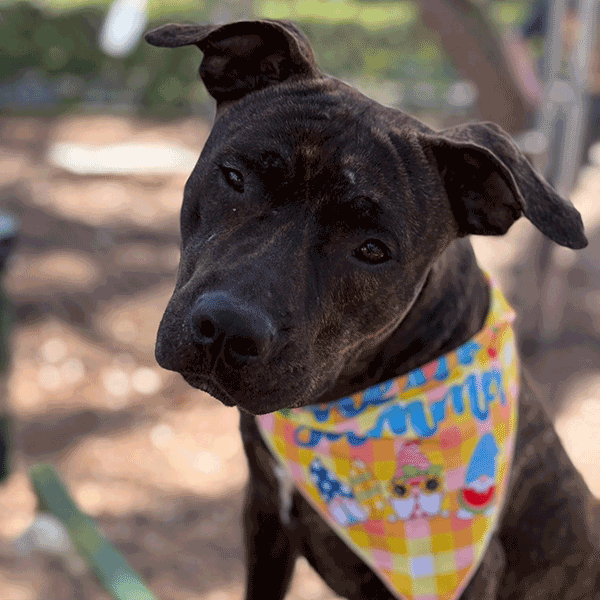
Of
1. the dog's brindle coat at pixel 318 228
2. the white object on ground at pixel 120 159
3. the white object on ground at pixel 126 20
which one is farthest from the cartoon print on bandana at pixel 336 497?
the white object on ground at pixel 120 159

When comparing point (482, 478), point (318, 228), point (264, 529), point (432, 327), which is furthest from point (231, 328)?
point (264, 529)

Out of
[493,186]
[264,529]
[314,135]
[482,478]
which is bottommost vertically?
[264,529]

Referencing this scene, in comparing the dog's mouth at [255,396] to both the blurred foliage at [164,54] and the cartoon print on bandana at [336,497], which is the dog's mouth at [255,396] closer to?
the cartoon print on bandana at [336,497]

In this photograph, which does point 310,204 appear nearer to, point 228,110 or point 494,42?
point 228,110

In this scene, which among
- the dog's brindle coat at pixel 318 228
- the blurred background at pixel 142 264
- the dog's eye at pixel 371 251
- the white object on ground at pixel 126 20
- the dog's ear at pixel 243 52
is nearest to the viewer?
the dog's brindle coat at pixel 318 228

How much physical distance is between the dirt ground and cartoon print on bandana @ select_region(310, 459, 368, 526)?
5.35 feet

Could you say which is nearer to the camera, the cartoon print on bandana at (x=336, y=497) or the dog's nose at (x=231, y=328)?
the dog's nose at (x=231, y=328)

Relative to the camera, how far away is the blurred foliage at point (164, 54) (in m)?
10.0

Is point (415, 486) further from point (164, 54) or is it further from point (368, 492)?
point (164, 54)

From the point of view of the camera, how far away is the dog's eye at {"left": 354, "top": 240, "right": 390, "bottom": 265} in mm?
2113

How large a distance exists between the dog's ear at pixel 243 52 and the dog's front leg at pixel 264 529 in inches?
38.5

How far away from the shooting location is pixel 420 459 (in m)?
2.52

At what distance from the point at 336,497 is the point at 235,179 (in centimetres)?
100

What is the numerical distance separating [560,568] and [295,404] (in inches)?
47.2
